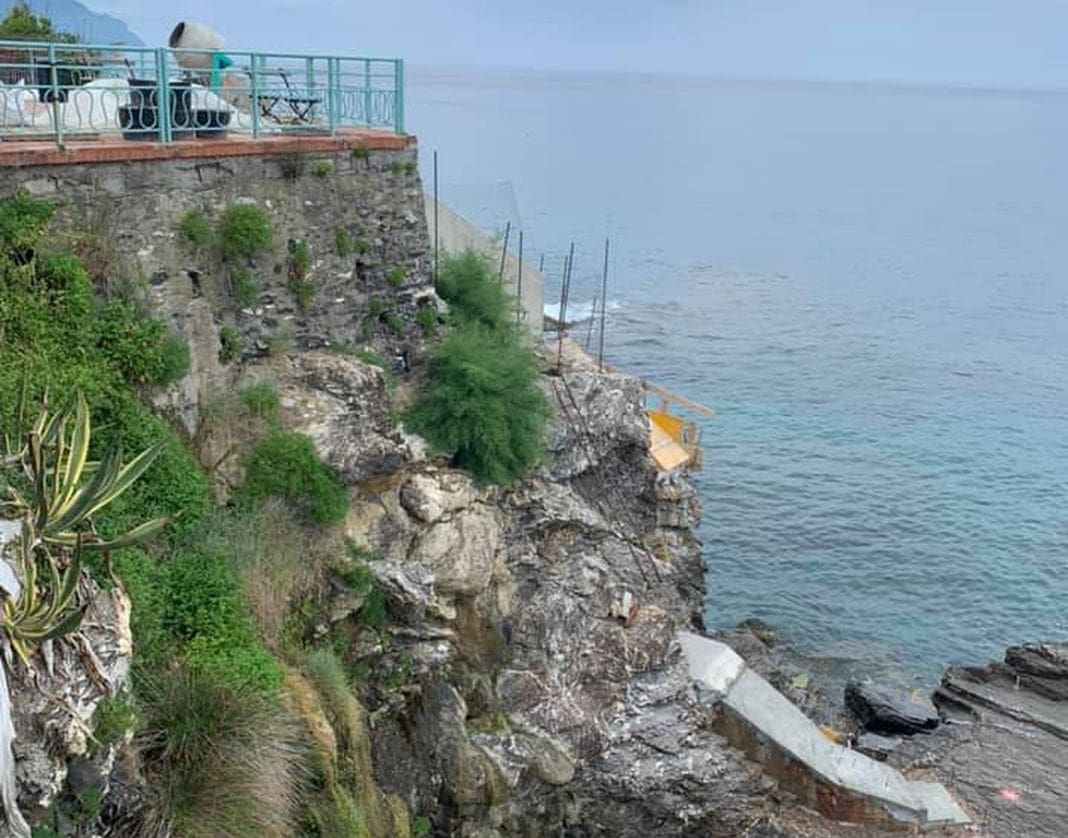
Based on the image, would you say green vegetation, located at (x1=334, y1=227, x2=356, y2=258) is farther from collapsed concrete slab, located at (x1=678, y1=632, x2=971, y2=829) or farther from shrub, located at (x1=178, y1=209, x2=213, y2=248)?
collapsed concrete slab, located at (x1=678, y1=632, x2=971, y2=829)

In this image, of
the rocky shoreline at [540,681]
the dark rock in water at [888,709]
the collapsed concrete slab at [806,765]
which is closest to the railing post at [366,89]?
the rocky shoreline at [540,681]

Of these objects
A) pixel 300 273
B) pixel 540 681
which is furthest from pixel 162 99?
pixel 540 681

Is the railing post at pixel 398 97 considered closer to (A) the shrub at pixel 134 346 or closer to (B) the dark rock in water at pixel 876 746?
(A) the shrub at pixel 134 346

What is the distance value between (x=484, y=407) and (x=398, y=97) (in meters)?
4.36

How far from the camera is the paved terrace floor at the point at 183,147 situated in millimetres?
10094

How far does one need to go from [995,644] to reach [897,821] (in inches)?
373

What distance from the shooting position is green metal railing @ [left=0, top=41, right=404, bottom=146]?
1071cm

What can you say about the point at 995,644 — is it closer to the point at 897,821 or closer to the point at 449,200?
the point at 897,821

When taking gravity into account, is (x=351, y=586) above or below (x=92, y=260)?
below

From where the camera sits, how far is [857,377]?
37906 millimetres

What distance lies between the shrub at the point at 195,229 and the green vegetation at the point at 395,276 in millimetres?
2592

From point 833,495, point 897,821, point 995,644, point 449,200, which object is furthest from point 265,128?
point 833,495

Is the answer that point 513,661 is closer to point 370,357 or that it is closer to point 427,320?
point 370,357

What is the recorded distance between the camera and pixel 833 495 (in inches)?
1097
